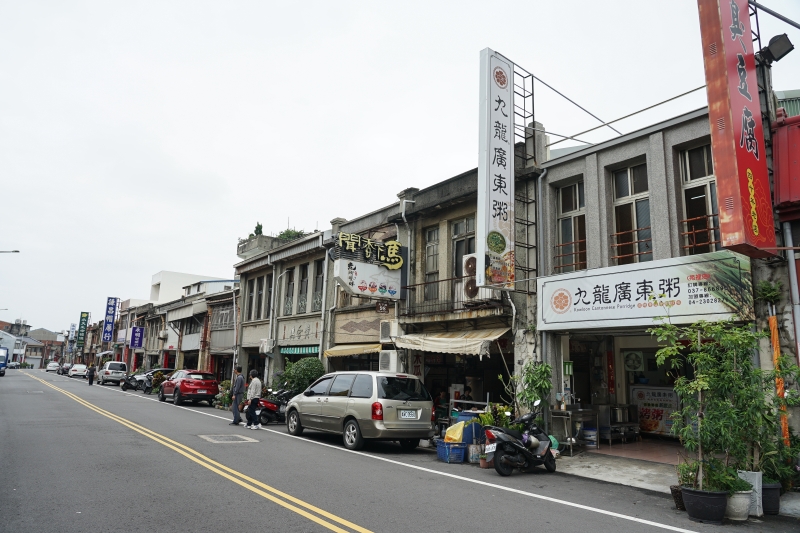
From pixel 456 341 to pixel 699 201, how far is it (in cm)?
639

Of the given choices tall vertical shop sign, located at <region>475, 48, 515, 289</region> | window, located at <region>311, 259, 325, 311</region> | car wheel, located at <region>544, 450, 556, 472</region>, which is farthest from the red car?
car wheel, located at <region>544, 450, 556, 472</region>

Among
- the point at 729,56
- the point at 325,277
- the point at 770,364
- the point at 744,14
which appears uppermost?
the point at 744,14

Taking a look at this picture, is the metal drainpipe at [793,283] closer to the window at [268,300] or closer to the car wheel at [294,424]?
the car wheel at [294,424]

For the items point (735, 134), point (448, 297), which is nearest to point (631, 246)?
point (735, 134)

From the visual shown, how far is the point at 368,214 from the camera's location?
20.9 meters

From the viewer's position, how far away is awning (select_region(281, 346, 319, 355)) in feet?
74.9

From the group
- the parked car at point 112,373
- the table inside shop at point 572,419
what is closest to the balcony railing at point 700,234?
the table inside shop at point 572,419

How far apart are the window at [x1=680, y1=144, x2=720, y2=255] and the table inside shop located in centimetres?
437

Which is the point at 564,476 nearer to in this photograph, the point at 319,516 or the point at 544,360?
Answer: the point at 544,360

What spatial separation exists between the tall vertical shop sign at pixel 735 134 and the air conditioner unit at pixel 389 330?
10.8 metres

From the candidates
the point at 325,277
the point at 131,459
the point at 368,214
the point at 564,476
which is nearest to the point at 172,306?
the point at 325,277

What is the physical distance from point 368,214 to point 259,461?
1244cm

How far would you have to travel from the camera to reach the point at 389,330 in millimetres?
17953

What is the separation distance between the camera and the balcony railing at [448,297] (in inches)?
565
